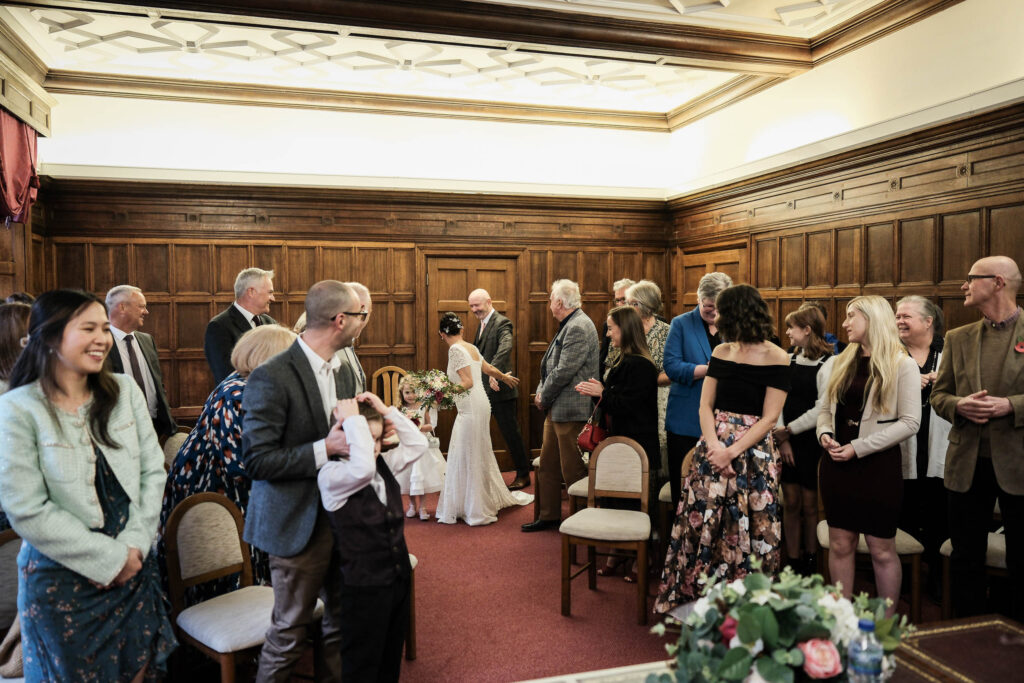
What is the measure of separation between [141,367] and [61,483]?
2771 mm

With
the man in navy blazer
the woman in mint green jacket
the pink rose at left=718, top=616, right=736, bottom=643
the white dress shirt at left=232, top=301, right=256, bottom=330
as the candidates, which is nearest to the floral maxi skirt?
the man in navy blazer

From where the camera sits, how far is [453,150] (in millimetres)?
7320

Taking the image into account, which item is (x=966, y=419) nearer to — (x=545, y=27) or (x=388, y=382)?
(x=545, y=27)

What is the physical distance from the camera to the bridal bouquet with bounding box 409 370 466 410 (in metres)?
5.31

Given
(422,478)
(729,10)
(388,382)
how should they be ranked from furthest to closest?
1. (388,382)
2. (422,478)
3. (729,10)

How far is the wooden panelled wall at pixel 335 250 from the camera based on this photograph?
254 inches

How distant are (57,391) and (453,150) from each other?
5626 millimetres

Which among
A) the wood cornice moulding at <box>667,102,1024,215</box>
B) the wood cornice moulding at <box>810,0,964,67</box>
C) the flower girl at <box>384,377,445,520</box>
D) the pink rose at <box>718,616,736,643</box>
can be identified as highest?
the wood cornice moulding at <box>810,0,964,67</box>

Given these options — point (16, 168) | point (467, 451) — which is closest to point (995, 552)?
point (467, 451)

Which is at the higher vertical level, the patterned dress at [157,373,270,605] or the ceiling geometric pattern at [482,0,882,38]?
the ceiling geometric pattern at [482,0,882,38]

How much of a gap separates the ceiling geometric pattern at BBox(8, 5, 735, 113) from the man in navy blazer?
84.9 inches

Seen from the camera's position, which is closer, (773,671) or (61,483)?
(773,671)

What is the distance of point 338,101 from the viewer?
22.4ft

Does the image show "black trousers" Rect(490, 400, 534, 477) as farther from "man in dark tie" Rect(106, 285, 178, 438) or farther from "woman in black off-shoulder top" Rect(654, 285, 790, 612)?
"woman in black off-shoulder top" Rect(654, 285, 790, 612)
